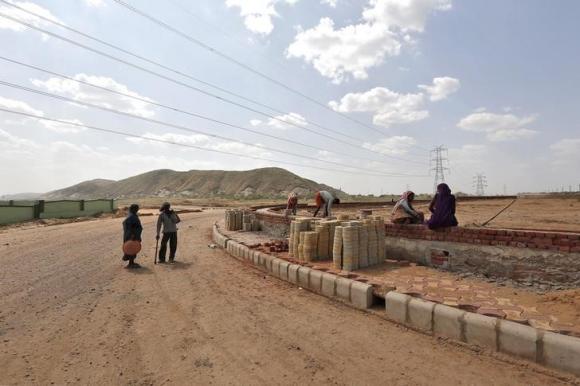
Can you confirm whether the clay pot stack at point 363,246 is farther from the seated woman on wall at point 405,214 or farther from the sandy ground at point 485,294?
the seated woman on wall at point 405,214

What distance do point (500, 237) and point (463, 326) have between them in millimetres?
2276

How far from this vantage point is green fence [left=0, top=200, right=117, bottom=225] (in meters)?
20.9

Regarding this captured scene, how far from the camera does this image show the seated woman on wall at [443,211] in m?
6.18

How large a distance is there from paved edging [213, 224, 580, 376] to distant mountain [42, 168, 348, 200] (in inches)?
3107

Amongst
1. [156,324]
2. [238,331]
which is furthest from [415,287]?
[156,324]

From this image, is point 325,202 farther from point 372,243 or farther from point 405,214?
point 372,243

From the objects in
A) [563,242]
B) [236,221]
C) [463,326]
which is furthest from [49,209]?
[563,242]

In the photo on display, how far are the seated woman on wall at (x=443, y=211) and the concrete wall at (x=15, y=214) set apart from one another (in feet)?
77.4

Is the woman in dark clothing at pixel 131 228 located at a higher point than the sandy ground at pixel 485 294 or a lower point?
higher

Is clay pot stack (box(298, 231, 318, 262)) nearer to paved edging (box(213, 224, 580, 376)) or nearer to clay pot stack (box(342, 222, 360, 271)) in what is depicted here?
clay pot stack (box(342, 222, 360, 271))

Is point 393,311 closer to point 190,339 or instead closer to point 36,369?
point 190,339

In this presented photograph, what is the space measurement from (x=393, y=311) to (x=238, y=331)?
1.94 metres

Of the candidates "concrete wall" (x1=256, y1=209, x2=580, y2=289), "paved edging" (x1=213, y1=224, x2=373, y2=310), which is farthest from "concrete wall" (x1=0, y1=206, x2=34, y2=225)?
"concrete wall" (x1=256, y1=209, x2=580, y2=289)

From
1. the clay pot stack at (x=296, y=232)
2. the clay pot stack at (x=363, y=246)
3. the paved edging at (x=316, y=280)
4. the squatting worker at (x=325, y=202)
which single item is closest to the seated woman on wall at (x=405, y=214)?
the clay pot stack at (x=363, y=246)
